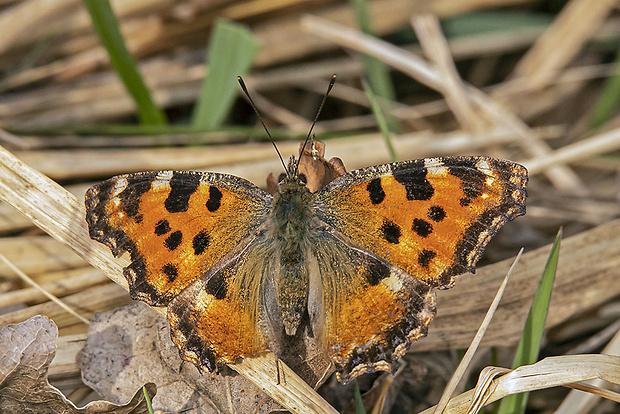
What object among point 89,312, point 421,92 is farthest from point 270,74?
point 89,312

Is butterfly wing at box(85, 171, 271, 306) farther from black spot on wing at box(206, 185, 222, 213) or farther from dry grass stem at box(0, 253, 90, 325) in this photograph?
dry grass stem at box(0, 253, 90, 325)

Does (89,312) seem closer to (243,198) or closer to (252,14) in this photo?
(243,198)

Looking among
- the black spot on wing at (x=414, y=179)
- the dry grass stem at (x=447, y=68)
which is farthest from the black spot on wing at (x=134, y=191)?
the dry grass stem at (x=447, y=68)

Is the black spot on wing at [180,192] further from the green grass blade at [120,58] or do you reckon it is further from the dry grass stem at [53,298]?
the green grass blade at [120,58]

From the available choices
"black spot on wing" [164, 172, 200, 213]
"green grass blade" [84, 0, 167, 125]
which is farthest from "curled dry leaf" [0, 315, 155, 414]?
"green grass blade" [84, 0, 167, 125]

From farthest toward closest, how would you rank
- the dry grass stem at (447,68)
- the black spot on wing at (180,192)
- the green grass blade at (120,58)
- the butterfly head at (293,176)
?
1. the dry grass stem at (447,68)
2. the green grass blade at (120,58)
3. the butterfly head at (293,176)
4. the black spot on wing at (180,192)

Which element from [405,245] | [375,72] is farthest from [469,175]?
[375,72]

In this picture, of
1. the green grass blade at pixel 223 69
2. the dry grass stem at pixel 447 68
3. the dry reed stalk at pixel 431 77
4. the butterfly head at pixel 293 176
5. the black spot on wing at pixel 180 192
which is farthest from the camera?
the dry grass stem at pixel 447 68
